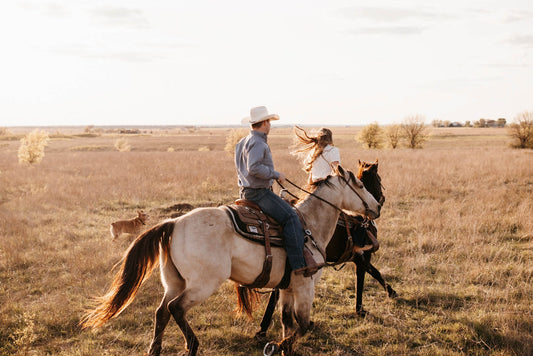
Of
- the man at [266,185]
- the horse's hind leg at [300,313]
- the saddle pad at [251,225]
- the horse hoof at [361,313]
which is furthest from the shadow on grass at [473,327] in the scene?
the saddle pad at [251,225]

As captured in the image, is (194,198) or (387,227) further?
(194,198)

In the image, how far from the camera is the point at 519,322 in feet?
18.0

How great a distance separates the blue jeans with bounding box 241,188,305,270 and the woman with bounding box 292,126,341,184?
153 cm

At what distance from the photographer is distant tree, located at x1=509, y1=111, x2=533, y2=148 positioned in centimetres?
3819

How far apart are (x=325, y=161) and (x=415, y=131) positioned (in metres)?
43.5

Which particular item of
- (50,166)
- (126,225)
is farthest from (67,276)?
(50,166)

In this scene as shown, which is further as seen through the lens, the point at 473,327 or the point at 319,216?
the point at 473,327

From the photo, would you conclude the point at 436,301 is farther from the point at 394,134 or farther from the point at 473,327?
the point at 394,134

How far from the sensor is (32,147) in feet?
84.5

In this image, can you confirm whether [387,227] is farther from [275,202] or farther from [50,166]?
[50,166]

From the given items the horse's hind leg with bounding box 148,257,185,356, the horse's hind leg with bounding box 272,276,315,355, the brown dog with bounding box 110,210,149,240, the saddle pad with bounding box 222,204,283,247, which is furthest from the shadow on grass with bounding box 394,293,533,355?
the brown dog with bounding box 110,210,149,240

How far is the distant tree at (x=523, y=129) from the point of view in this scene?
3819 cm

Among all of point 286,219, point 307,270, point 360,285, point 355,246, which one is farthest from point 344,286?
point 286,219

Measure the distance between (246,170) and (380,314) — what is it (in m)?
3.56
